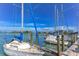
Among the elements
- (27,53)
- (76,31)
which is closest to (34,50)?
(27,53)

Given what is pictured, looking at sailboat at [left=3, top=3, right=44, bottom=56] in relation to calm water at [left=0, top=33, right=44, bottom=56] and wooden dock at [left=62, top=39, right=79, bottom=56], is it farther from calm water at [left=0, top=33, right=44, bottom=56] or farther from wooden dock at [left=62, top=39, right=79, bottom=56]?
wooden dock at [left=62, top=39, right=79, bottom=56]

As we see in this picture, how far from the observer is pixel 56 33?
1.69 m

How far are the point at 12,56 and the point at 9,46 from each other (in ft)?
0.36

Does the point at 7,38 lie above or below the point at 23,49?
above

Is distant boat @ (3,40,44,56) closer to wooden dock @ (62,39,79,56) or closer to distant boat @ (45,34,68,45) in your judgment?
distant boat @ (45,34,68,45)

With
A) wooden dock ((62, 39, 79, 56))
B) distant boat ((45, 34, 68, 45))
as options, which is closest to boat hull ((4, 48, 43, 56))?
distant boat ((45, 34, 68, 45))

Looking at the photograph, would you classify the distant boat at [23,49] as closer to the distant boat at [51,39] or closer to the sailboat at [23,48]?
the sailboat at [23,48]

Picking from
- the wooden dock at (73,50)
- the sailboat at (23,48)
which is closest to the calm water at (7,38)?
the sailboat at (23,48)

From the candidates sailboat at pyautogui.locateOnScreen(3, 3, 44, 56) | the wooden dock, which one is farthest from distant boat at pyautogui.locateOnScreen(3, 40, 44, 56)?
the wooden dock

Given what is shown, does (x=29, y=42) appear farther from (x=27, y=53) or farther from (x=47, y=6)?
(x=47, y=6)

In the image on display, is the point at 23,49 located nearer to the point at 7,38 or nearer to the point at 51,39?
the point at 7,38

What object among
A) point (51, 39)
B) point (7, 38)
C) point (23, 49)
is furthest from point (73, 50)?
point (7, 38)

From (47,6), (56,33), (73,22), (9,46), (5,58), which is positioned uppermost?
(47,6)

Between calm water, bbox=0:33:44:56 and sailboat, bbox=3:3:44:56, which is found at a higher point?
calm water, bbox=0:33:44:56
